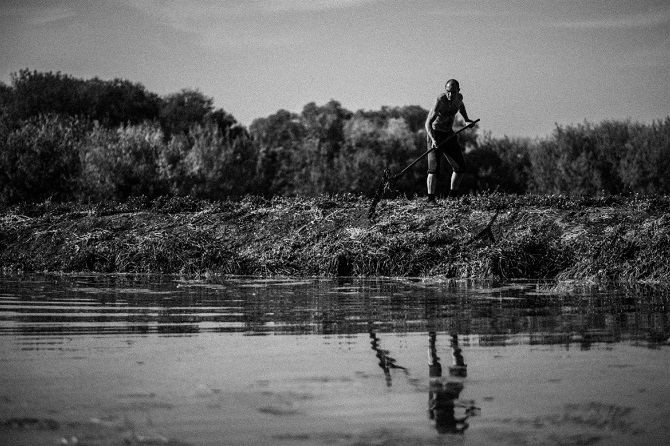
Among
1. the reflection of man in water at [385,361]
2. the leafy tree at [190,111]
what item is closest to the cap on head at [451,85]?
the reflection of man in water at [385,361]

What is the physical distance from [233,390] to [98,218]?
54.1 feet

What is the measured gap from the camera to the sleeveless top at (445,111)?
63.3 feet

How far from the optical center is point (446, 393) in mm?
5039

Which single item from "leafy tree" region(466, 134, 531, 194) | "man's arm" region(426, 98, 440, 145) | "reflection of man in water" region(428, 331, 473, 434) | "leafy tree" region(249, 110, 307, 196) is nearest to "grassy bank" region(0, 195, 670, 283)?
"man's arm" region(426, 98, 440, 145)

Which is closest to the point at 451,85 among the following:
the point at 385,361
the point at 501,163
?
the point at 385,361

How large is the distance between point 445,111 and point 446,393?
1476cm

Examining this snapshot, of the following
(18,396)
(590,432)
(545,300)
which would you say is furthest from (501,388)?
(545,300)

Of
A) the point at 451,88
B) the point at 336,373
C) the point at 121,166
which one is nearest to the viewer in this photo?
the point at 336,373

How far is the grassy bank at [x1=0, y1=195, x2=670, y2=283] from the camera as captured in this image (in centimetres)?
1514

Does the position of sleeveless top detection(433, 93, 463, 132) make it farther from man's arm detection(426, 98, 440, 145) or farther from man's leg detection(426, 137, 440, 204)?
man's leg detection(426, 137, 440, 204)

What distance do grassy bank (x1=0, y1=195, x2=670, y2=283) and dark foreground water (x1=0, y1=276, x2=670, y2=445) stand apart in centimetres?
485

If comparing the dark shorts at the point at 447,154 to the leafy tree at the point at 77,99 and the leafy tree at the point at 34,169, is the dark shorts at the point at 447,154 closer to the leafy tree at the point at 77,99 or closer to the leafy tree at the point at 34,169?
the leafy tree at the point at 34,169

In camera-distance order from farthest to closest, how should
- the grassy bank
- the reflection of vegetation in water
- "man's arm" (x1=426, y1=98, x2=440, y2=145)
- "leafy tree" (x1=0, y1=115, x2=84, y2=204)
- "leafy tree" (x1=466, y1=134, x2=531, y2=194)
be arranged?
1. "leafy tree" (x1=466, y1=134, x2=531, y2=194)
2. "leafy tree" (x1=0, y1=115, x2=84, y2=204)
3. "man's arm" (x1=426, y1=98, x2=440, y2=145)
4. the grassy bank
5. the reflection of vegetation in water

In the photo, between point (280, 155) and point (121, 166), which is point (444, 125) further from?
point (280, 155)
